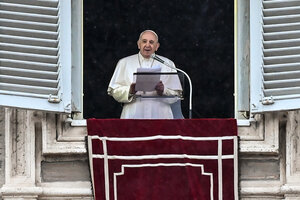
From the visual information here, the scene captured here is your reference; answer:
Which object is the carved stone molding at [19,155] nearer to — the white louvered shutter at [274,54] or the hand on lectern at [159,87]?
the hand on lectern at [159,87]

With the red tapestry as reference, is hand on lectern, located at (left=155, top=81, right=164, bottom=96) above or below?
above

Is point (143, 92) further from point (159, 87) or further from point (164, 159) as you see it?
point (164, 159)

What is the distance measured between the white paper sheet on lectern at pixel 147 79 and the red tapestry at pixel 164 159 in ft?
1.09

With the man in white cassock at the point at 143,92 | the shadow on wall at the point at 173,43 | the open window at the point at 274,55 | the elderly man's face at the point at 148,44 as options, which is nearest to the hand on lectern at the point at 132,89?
the man in white cassock at the point at 143,92

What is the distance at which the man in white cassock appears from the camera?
23.8m

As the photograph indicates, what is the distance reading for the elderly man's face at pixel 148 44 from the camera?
2416 centimetres

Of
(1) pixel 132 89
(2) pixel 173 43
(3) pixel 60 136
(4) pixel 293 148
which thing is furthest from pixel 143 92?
(4) pixel 293 148

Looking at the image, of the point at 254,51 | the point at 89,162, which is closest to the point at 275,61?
the point at 254,51

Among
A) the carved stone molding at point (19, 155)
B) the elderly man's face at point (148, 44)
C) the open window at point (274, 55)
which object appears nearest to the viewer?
the open window at point (274, 55)

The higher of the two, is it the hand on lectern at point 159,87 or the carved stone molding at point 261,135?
the hand on lectern at point 159,87

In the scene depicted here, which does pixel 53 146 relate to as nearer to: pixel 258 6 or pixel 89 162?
pixel 89 162

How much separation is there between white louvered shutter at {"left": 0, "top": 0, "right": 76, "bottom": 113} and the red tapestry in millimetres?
390

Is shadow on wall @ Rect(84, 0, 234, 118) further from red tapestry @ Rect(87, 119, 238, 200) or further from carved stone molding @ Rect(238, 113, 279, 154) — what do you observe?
red tapestry @ Rect(87, 119, 238, 200)

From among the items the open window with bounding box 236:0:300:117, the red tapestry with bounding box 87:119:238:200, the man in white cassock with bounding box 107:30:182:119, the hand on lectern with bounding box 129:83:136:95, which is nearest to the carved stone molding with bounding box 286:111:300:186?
the open window with bounding box 236:0:300:117
